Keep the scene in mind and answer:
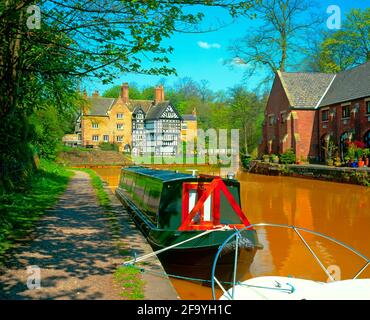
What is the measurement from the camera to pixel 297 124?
129 ft

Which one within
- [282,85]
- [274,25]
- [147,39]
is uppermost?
[274,25]

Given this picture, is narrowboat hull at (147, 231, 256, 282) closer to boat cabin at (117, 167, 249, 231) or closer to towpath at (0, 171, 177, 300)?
boat cabin at (117, 167, 249, 231)

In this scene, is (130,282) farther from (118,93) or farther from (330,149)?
(118,93)

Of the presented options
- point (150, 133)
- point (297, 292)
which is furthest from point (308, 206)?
point (150, 133)

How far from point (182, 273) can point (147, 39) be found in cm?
443

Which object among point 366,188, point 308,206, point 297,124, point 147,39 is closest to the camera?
point 147,39

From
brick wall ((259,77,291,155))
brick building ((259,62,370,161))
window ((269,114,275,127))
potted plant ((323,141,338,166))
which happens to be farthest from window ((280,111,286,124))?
potted plant ((323,141,338,166))

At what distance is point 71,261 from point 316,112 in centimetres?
3672

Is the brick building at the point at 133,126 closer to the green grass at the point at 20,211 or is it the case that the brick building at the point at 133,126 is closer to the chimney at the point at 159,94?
the chimney at the point at 159,94

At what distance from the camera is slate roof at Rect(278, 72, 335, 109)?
39875mm

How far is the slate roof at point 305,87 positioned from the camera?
3988 centimetres

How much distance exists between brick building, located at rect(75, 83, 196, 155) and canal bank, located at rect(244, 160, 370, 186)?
95.6 feet

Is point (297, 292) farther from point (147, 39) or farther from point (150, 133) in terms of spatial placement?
point (150, 133)

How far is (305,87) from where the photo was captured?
41250 millimetres
